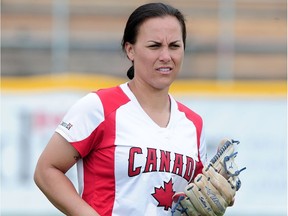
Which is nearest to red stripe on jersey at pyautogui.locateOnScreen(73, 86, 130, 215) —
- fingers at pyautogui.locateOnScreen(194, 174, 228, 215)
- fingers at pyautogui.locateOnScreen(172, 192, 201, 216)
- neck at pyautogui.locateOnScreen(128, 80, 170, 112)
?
neck at pyautogui.locateOnScreen(128, 80, 170, 112)

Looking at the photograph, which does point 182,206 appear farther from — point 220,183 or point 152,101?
point 152,101

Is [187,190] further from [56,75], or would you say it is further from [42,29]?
[42,29]

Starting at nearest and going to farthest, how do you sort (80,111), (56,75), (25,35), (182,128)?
(80,111) < (182,128) < (56,75) < (25,35)

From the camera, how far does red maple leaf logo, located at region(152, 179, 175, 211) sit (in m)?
3.69

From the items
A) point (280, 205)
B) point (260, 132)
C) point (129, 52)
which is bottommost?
point (280, 205)

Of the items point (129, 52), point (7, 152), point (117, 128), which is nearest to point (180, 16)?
point (129, 52)

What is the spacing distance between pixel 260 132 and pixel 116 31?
270 centimetres

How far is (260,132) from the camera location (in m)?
9.04

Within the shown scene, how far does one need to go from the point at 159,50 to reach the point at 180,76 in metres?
7.27

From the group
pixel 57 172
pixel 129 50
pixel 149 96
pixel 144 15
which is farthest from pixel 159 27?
pixel 57 172

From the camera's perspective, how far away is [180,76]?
11.0m

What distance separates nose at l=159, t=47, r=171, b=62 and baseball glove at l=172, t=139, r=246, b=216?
0.45 metres

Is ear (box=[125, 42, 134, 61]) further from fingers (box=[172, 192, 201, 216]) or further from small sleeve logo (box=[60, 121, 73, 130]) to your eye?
fingers (box=[172, 192, 201, 216])

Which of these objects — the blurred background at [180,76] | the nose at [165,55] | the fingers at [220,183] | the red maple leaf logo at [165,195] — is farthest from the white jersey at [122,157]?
the blurred background at [180,76]
